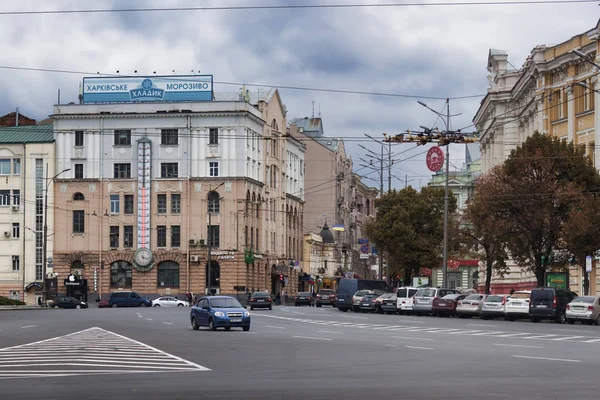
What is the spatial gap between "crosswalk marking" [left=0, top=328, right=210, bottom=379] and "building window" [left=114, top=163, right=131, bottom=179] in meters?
69.8

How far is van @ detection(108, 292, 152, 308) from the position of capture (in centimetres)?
9069

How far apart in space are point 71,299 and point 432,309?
36682 mm

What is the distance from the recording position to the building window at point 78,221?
102625 millimetres

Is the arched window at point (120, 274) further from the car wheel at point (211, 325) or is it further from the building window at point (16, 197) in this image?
the car wheel at point (211, 325)

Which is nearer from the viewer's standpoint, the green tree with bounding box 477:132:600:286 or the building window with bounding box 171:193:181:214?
the green tree with bounding box 477:132:600:286

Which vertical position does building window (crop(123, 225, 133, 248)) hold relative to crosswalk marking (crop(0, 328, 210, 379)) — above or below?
above

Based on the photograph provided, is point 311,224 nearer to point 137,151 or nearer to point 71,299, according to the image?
point 137,151

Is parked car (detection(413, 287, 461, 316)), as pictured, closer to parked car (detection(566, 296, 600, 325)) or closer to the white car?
parked car (detection(566, 296, 600, 325))

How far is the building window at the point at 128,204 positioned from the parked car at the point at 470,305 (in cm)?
4830

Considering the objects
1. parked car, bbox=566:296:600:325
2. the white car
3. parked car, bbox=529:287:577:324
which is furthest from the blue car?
the white car

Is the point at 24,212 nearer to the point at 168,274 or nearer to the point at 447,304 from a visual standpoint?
the point at 168,274

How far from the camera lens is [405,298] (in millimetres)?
66688

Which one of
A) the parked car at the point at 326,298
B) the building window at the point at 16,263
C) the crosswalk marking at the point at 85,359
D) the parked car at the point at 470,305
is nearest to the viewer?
the crosswalk marking at the point at 85,359

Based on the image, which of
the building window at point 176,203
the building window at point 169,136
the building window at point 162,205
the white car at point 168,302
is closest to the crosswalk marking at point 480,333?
the white car at point 168,302
